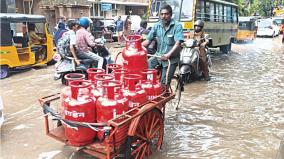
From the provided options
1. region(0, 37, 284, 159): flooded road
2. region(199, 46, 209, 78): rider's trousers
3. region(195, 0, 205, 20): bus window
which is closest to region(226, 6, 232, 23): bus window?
region(195, 0, 205, 20): bus window

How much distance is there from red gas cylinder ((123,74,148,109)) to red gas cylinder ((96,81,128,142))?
0.29 m

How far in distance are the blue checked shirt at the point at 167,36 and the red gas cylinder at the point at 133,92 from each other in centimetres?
138

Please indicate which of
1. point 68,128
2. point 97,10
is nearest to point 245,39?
point 97,10

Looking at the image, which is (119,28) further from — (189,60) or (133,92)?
(133,92)

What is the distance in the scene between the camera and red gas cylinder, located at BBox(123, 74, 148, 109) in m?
3.73

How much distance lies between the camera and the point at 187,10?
11.4 meters

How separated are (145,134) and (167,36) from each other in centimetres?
191

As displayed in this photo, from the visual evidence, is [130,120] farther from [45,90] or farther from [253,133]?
[45,90]

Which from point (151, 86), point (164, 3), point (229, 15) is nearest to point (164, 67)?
point (151, 86)

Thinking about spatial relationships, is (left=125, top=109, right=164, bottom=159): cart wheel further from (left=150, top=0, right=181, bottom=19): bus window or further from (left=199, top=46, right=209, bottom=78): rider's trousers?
(left=150, top=0, right=181, bottom=19): bus window

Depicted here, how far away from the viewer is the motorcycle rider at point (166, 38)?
498 cm

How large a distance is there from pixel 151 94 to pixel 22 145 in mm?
2082

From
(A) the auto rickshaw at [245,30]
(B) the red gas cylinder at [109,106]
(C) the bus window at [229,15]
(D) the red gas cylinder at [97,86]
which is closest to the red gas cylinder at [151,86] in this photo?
(D) the red gas cylinder at [97,86]

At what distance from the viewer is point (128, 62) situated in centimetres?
431
